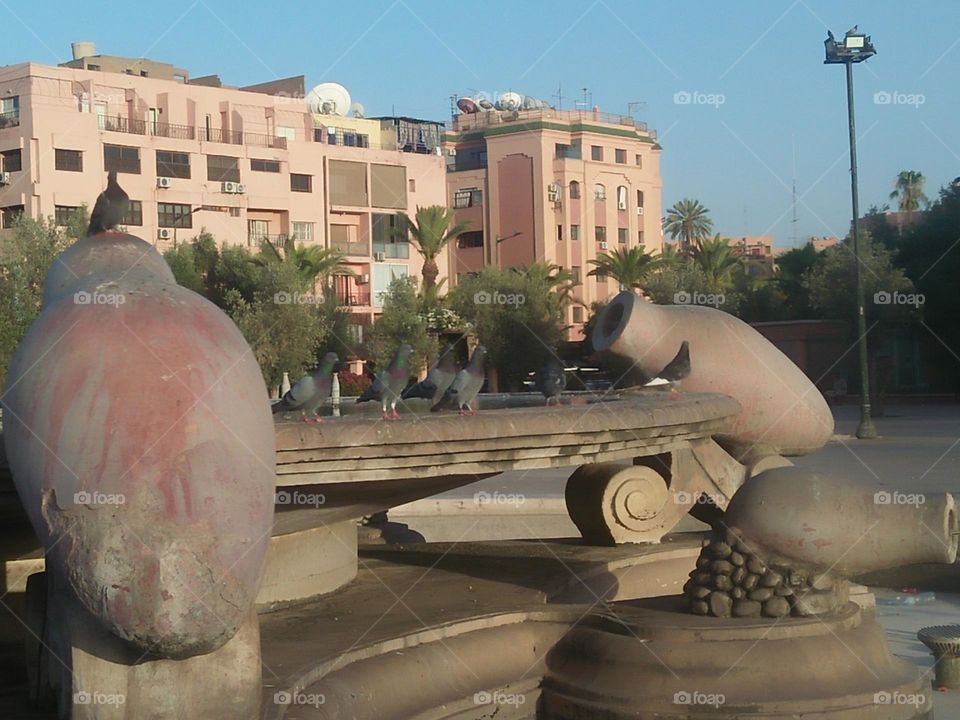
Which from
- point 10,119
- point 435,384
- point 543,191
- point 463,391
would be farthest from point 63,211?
point 463,391

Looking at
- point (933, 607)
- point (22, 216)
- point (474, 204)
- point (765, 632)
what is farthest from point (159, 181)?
point (765, 632)

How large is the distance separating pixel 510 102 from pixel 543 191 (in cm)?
610

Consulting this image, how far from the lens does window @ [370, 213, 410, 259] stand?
5791cm

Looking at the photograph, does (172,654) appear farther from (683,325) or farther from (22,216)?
(22,216)

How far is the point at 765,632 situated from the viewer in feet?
24.6

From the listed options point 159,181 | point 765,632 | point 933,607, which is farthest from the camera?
point 159,181

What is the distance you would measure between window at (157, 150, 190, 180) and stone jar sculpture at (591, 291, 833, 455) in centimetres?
4211

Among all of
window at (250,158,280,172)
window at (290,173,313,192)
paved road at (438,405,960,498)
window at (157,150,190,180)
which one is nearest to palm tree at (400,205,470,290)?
window at (290,173,313,192)

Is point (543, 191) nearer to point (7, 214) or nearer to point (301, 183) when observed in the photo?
point (301, 183)

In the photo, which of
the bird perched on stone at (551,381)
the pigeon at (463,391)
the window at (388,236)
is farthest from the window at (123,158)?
the pigeon at (463,391)

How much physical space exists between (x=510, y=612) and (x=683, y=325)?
3352mm

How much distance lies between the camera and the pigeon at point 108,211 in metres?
→ 6.53

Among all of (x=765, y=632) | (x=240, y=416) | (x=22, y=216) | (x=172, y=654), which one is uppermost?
(x=22, y=216)

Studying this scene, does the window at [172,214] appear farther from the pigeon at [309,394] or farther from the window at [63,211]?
the pigeon at [309,394]
